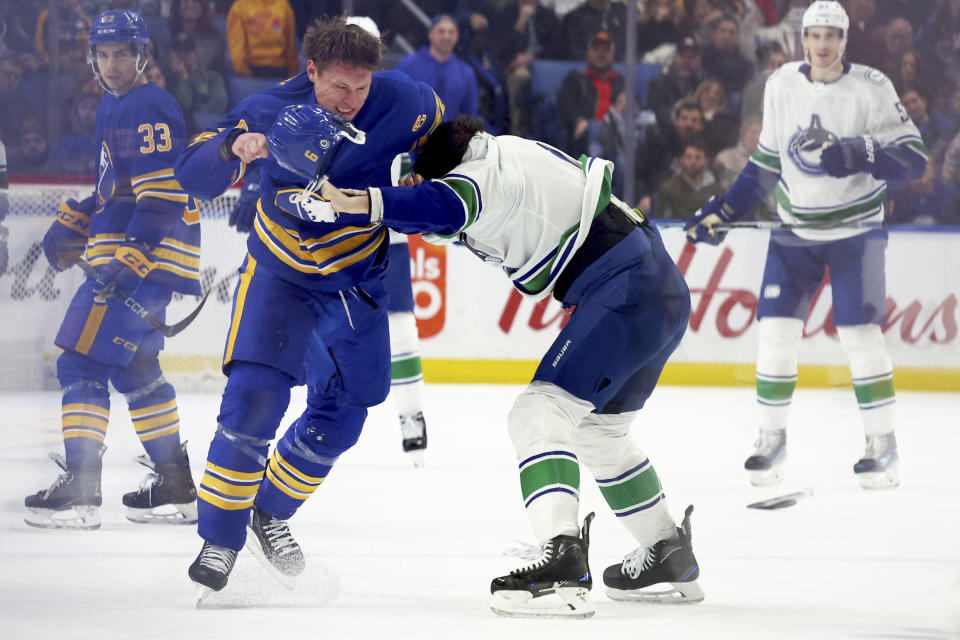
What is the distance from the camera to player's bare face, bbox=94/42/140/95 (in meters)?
2.53

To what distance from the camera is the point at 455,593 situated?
2369 mm

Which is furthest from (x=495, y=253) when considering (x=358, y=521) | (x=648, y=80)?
(x=648, y=80)

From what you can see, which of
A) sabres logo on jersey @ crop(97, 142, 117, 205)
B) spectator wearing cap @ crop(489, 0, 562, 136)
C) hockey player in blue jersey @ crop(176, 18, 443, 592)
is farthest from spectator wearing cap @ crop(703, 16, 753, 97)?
sabres logo on jersey @ crop(97, 142, 117, 205)

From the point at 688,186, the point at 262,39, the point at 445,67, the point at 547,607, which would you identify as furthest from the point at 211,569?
the point at 445,67

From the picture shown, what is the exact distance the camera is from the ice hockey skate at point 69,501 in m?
2.66

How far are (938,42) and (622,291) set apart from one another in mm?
2098

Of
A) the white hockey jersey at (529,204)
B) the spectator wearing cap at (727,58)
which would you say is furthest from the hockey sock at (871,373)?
the white hockey jersey at (529,204)

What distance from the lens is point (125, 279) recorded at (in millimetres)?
2609

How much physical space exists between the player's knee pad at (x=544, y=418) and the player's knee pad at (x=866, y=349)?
167 cm

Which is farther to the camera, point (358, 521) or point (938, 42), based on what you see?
point (938, 42)

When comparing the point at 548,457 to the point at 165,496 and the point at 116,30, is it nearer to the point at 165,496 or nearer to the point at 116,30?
the point at 165,496

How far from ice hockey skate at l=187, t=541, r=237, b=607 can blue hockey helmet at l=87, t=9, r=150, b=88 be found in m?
0.95

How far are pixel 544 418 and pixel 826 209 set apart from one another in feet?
5.47

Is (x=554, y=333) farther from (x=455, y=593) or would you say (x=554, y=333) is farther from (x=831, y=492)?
(x=455, y=593)
